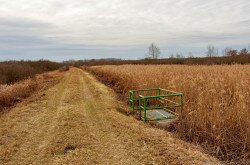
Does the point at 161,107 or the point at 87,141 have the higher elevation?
the point at 161,107

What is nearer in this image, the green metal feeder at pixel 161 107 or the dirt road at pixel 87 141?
the dirt road at pixel 87 141

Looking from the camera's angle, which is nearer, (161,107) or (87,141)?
(87,141)

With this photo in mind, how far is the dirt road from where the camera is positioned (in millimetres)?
Result: 6008

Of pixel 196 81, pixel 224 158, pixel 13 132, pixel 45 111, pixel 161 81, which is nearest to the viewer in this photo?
pixel 224 158

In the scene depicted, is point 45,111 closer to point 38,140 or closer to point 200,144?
point 38,140

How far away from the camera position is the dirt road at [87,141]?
601 centimetres

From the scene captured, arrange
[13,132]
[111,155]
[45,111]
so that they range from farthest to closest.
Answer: [45,111] → [13,132] → [111,155]

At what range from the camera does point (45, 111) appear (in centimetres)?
1169

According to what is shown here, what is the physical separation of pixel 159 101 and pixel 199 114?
11.9 feet

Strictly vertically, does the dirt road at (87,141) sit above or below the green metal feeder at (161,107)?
below

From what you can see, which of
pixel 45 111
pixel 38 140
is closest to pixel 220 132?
pixel 38 140

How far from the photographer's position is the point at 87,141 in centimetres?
734

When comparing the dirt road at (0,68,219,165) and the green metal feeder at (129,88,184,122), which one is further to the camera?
the green metal feeder at (129,88,184,122)

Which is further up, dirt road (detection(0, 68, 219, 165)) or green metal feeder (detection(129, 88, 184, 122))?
green metal feeder (detection(129, 88, 184, 122))
